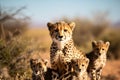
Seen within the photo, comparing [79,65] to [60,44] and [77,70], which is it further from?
[60,44]

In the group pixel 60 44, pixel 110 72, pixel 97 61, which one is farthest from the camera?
pixel 110 72

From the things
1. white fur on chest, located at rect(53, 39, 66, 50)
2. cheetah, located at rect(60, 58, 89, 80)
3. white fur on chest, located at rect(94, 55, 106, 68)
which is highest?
white fur on chest, located at rect(53, 39, 66, 50)

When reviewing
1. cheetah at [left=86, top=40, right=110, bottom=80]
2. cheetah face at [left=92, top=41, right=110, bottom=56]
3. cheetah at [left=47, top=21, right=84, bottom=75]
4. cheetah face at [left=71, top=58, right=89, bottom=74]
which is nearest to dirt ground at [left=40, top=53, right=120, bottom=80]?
cheetah face at [left=92, top=41, right=110, bottom=56]

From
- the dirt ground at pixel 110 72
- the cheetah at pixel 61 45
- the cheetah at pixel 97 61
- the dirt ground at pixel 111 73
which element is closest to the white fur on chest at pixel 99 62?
the cheetah at pixel 97 61

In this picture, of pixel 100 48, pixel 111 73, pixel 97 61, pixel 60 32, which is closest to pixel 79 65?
pixel 60 32

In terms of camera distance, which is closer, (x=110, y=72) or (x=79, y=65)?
(x=79, y=65)

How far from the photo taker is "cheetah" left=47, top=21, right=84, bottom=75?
6803mm

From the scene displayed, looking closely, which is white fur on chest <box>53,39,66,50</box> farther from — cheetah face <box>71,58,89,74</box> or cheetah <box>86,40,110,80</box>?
cheetah <box>86,40,110,80</box>

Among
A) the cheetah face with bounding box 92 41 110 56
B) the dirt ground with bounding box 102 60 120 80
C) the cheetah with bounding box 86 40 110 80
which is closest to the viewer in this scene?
the cheetah with bounding box 86 40 110 80

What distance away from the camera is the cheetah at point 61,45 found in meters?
6.80

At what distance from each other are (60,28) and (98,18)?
2377cm

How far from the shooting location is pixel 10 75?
29.6ft

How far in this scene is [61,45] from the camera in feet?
22.6

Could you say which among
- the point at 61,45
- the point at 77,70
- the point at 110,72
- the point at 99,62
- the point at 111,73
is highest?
the point at 110,72
